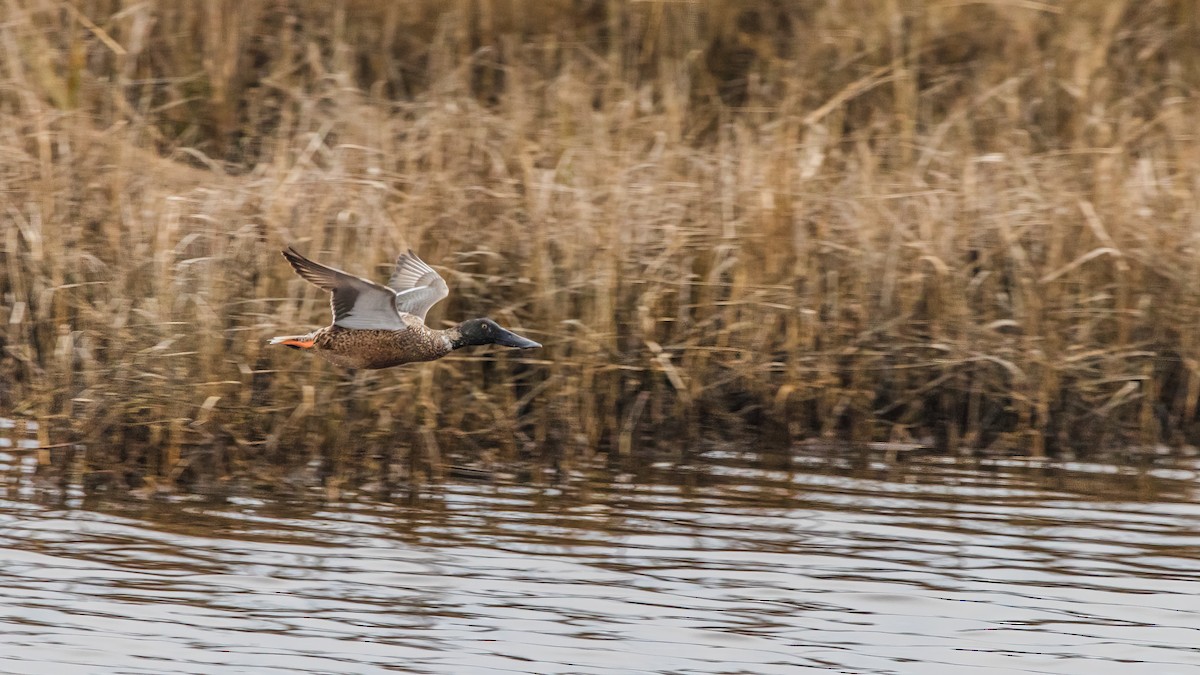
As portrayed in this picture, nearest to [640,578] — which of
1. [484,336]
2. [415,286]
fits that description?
[484,336]

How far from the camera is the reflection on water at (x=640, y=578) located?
4855 mm

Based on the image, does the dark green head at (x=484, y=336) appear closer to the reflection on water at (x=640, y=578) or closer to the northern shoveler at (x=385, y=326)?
the northern shoveler at (x=385, y=326)

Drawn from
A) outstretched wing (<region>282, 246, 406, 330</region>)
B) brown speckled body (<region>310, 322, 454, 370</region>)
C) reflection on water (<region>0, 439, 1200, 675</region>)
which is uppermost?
outstretched wing (<region>282, 246, 406, 330</region>)

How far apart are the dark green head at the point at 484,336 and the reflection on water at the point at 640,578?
25.8 inches

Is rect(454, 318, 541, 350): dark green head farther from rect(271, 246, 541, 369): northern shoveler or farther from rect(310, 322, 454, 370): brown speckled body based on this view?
rect(310, 322, 454, 370): brown speckled body

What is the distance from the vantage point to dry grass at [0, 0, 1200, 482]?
635cm

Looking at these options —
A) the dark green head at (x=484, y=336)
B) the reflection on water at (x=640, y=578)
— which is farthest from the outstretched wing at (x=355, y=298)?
the reflection on water at (x=640, y=578)

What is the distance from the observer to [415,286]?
19.3 feet

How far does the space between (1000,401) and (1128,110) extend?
2820 mm

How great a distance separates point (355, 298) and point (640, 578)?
4.13 feet

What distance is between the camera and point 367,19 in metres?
10.1

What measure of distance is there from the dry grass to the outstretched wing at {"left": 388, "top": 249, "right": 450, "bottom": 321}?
54 centimetres

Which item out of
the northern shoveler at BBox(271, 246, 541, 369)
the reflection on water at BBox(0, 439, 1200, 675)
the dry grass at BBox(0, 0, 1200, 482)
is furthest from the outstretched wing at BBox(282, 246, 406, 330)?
the dry grass at BBox(0, 0, 1200, 482)

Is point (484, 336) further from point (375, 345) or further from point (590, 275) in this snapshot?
point (590, 275)
